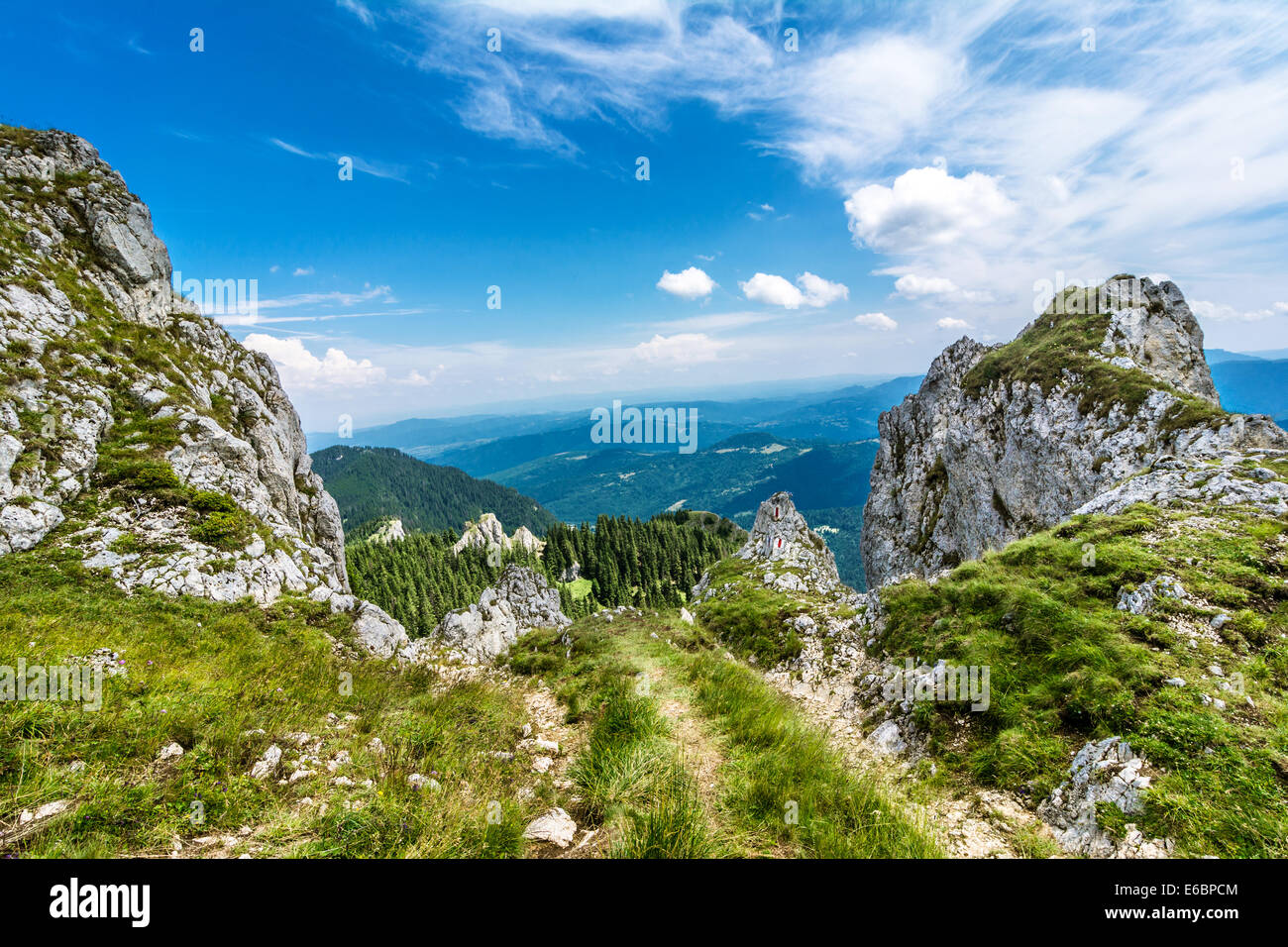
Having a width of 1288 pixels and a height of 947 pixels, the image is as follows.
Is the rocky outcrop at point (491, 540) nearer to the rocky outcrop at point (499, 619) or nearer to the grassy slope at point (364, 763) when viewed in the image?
the rocky outcrop at point (499, 619)

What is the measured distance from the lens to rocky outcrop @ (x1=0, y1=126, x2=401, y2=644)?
42.6 feet

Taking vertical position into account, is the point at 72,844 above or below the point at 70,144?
below

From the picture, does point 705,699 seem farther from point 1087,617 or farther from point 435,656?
point 435,656

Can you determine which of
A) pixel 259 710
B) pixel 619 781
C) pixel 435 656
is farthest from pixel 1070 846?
pixel 435 656

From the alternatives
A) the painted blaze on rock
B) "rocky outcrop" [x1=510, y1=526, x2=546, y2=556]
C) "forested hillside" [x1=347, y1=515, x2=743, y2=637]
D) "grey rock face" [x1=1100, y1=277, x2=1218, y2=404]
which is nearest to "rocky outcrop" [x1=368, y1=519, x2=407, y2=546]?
"forested hillside" [x1=347, y1=515, x2=743, y2=637]

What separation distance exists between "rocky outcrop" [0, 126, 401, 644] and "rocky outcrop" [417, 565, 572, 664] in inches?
198

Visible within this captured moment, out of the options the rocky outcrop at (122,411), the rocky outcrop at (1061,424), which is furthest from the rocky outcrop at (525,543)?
the rocky outcrop at (122,411)

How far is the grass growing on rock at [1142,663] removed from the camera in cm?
530

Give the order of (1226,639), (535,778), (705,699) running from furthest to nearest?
(705,699)
(1226,639)
(535,778)

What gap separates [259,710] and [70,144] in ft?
124

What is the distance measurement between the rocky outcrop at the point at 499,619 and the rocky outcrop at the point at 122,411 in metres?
5.03

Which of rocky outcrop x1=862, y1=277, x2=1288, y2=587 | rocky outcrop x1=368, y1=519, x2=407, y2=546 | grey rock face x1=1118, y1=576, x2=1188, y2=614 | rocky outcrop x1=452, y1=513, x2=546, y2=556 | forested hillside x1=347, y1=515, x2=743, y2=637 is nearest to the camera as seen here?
grey rock face x1=1118, y1=576, x2=1188, y2=614

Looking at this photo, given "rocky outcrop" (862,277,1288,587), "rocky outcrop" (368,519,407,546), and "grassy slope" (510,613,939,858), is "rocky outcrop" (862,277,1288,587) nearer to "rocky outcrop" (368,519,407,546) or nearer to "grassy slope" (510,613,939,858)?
"grassy slope" (510,613,939,858)

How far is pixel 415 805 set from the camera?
4645mm
